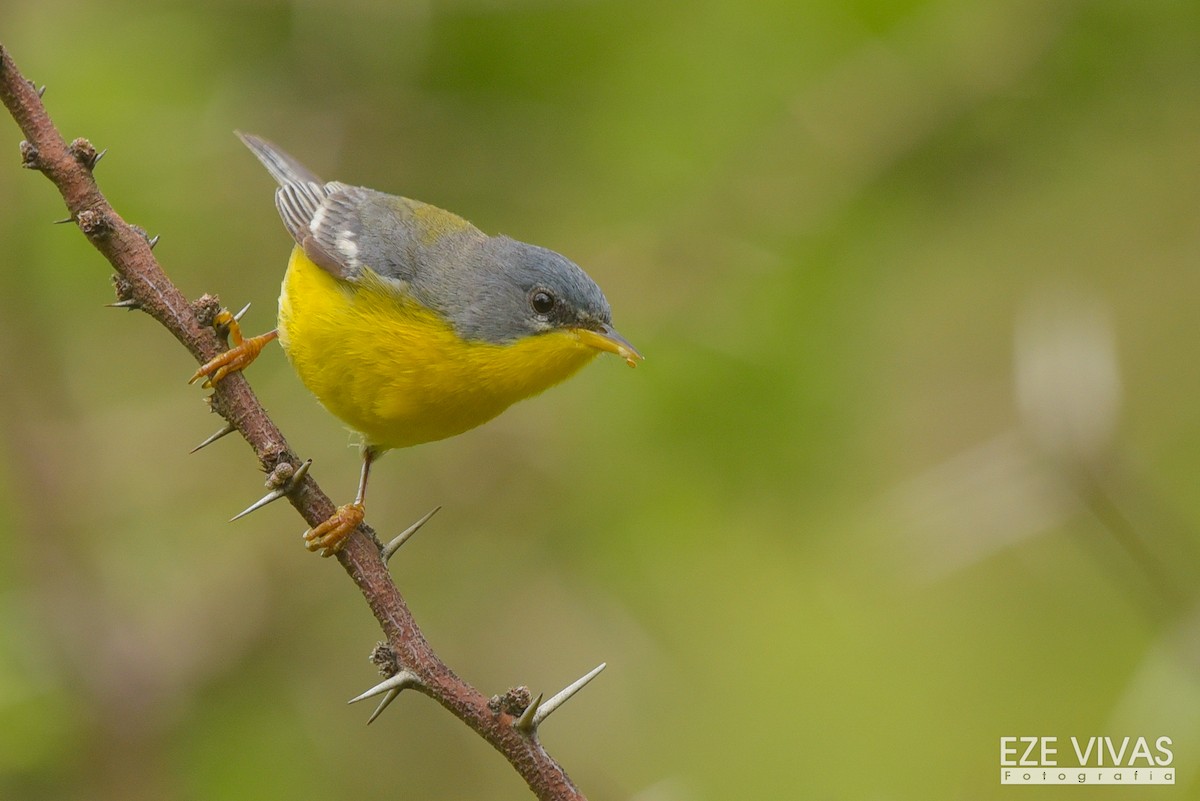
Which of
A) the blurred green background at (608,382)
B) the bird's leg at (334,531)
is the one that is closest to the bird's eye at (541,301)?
the blurred green background at (608,382)

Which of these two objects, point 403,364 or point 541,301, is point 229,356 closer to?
point 403,364

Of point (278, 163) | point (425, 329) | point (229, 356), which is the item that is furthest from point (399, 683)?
point (278, 163)

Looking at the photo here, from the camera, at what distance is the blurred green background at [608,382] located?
213 inches

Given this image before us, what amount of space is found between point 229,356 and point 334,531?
60 cm

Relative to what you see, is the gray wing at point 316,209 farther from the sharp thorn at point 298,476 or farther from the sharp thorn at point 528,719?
the sharp thorn at point 528,719

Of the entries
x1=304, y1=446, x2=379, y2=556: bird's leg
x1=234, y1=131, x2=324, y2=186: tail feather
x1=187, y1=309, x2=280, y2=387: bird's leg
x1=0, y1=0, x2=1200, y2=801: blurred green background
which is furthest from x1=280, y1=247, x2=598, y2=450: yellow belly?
x1=0, y1=0, x2=1200, y2=801: blurred green background

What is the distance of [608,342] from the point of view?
4.42 meters

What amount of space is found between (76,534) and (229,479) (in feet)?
2.97

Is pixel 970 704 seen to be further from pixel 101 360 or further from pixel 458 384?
pixel 101 360

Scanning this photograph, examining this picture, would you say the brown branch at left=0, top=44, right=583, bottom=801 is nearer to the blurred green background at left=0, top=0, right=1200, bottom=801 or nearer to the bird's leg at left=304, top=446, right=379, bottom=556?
the bird's leg at left=304, top=446, right=379, bottom=556

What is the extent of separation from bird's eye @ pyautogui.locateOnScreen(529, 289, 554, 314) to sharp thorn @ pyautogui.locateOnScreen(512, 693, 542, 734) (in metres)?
2.37

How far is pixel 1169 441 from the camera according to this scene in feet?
20.0

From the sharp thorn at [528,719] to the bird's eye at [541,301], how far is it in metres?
2.37

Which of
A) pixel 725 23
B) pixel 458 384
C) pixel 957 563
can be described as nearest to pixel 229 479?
pixel 458 384
